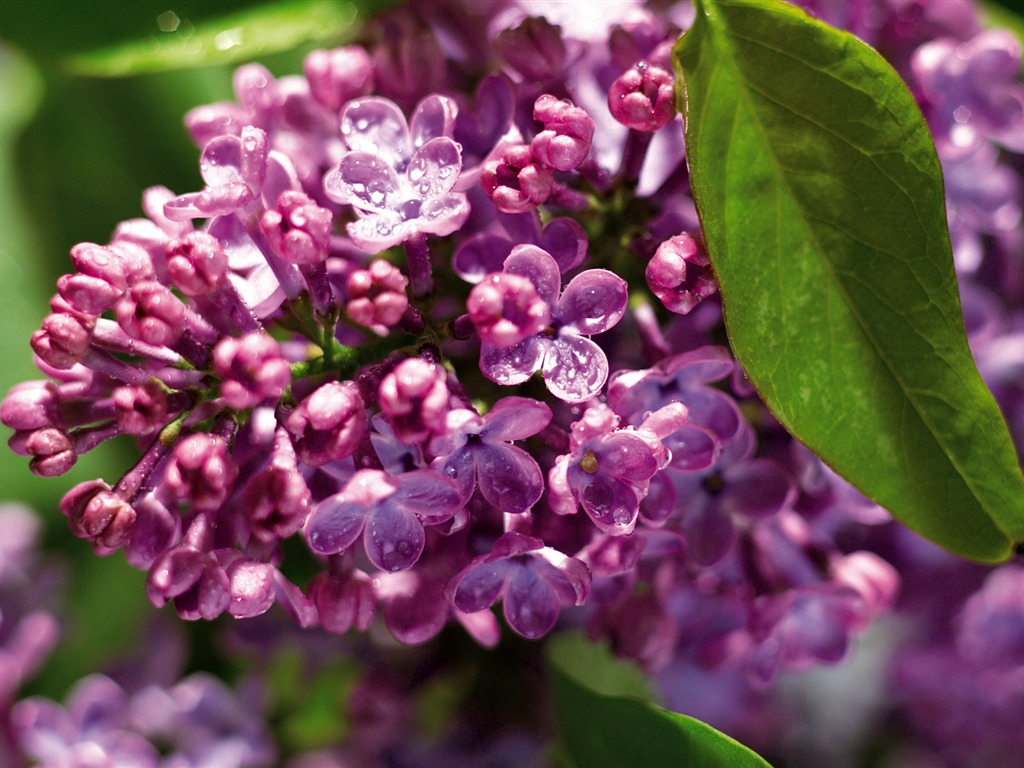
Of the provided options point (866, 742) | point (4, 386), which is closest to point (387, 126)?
point (4, 386)

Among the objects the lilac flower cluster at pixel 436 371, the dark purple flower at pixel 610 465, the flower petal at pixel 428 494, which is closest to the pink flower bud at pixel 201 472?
the lilac flower cluster at pixel 436 371

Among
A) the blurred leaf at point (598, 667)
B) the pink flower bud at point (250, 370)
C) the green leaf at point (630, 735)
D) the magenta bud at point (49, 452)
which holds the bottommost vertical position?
the blurred leaf at point (598, 667)

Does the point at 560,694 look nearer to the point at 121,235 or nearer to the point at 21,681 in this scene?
the point at 121,235

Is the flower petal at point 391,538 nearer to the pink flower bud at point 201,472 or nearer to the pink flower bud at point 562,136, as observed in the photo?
the pink flower bud at point 201,472

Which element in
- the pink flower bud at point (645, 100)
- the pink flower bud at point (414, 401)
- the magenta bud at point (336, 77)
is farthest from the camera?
the magenta bud at point (336, 77)

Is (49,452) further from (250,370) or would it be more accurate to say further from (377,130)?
(377,130)

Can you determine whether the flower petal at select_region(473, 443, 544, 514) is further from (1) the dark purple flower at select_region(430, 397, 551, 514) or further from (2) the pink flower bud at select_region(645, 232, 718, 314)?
(2) the pink flower bud at select_region(645, 232, 718, 314)

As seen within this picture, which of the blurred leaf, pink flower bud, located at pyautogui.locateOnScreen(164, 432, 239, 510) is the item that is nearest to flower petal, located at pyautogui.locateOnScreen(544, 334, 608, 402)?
pink flower bud, located at pyautogui.locateOnScreen(164, 432, 239, 510)
